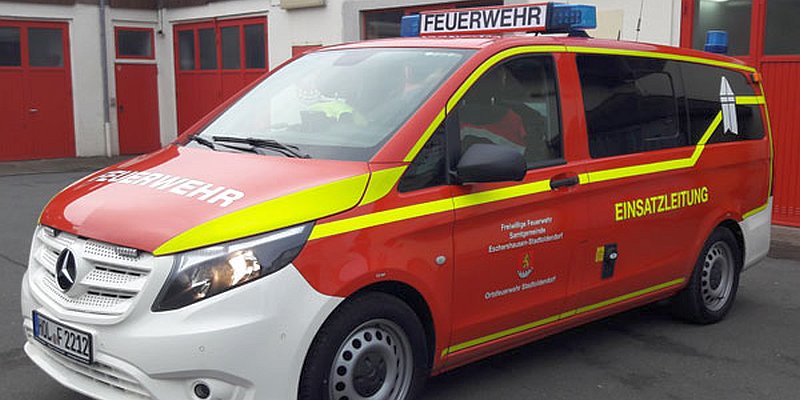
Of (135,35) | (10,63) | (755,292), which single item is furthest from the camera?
(135,35)

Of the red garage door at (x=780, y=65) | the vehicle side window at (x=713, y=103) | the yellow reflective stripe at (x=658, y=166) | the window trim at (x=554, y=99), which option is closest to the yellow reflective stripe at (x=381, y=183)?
the window trim at (x=554, y=99)

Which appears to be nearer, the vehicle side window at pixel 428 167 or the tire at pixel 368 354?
the tire at pixel 368 354

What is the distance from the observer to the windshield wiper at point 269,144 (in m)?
3.89

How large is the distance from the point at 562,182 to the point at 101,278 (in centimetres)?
233

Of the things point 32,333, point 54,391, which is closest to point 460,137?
point 32,333

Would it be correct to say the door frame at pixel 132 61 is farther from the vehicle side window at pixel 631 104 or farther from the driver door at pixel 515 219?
the driver door at pixel 515 219

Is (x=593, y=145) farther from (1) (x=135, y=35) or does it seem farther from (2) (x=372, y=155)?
(1) (x=135, y=35)

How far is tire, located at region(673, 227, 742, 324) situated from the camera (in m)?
5.57

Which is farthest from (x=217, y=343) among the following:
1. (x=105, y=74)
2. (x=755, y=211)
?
(x=105, y=74)

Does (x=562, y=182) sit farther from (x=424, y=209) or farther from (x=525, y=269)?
(x=424, y=209)

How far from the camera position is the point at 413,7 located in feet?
42.8

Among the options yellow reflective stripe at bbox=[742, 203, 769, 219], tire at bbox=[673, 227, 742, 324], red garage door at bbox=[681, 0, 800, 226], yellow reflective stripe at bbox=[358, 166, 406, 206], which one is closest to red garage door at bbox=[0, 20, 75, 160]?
red garage door at bbox=[681, 0, 800, 226]

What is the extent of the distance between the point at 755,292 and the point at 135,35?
51.0 feet

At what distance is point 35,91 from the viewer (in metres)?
17.3
